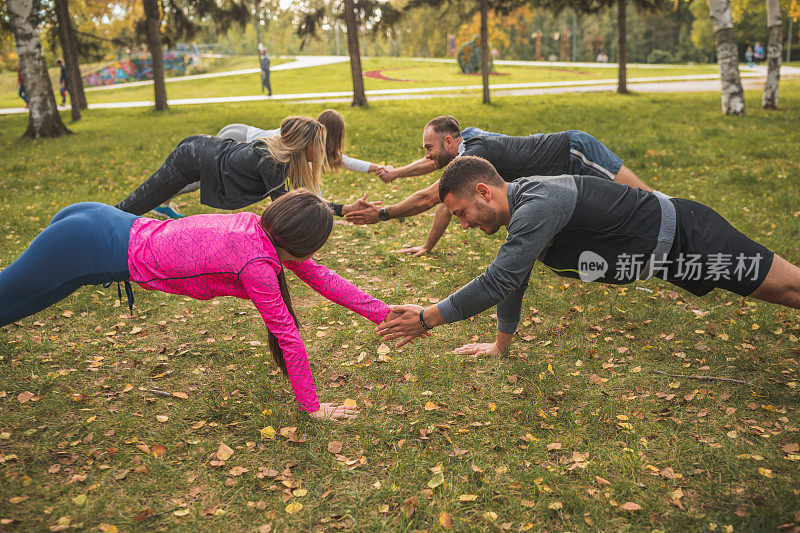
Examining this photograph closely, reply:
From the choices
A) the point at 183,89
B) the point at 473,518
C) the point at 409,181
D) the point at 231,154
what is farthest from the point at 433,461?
the point at 183,89

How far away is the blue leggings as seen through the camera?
3.43 meters

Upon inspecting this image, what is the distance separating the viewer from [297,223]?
349 centimetres

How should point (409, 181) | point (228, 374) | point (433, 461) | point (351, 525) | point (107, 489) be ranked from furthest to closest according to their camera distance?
point (409, 181), point (228, 374), point (433, 461), point (107, 489), point (351, 525)

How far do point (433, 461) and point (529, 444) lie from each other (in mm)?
681

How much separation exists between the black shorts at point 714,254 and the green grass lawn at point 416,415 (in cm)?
104

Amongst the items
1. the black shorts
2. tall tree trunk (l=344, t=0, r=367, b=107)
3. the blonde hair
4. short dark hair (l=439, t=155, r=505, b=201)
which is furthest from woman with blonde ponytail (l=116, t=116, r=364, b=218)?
tall tree trunk (l=344, t=0, r=367, b=107)

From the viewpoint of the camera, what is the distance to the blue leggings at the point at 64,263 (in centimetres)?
343

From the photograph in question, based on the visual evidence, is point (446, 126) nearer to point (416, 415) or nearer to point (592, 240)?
point (592, 240)

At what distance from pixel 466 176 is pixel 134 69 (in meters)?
49.7

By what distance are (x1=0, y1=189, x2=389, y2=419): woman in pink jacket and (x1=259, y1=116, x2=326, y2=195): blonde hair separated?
1961 mm

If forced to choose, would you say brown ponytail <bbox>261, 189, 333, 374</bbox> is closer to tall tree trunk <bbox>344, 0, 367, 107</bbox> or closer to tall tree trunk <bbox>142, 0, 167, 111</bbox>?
tall tree trunk <bbox>344, 0, 367, 107</bbox>

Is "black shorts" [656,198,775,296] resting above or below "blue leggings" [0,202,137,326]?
below

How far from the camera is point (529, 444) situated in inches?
151

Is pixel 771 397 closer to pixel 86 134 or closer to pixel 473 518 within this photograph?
pixel 473 518
